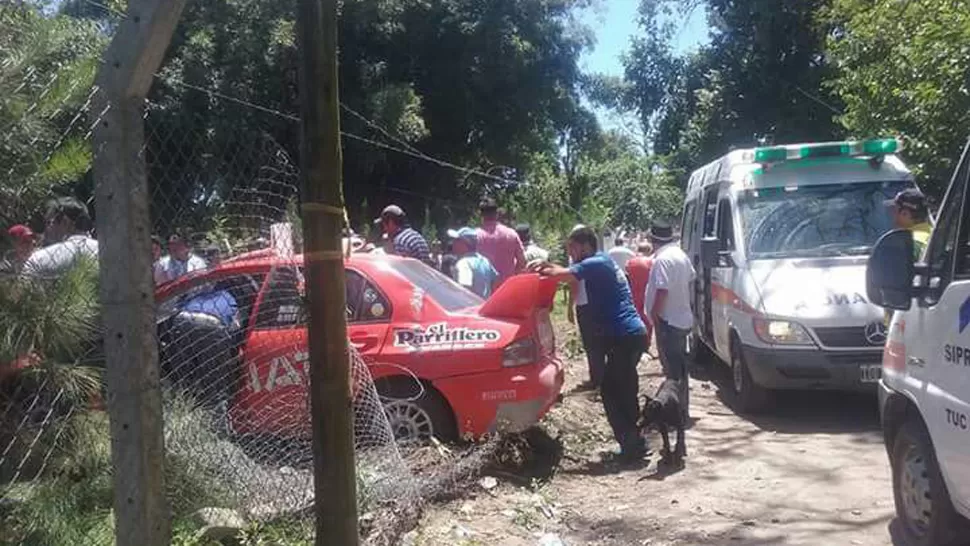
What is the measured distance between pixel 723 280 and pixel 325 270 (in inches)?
268

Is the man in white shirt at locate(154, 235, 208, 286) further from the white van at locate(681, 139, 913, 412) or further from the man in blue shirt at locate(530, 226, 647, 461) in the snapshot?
the white van at locate(681, 139, 913, 412)

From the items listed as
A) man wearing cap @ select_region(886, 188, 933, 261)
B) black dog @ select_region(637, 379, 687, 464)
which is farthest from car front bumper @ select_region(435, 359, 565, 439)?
man wearing cap @ select_region(886, 188, 933, 261)

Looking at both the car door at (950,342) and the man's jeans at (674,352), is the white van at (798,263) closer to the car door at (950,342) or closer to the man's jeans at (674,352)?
the man's jeans at (674,352)

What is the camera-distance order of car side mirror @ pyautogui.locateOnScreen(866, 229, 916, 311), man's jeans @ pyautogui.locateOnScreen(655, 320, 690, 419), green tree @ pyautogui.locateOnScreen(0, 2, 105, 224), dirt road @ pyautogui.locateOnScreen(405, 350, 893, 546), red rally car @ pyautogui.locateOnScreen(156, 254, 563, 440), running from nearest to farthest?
1. green tree @ pyautogui.locateOnScreen(0, 2, 105, 224)
2. car side mirror @ pyautogui.locateOnScreen(866, 229, 916, 311)
3. red rally car @ pyautogui.locateOnScreen(156, 254, 563, 440)
4. dirt road @ pyautogui.locateOnScreen(405, 350, 893, 546)
5. man's jeans @ pyautogui.locateOnScreen(655, 320, 690, 419)

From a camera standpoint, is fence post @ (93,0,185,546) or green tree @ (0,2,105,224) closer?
fence post @ (93,0,185,546)

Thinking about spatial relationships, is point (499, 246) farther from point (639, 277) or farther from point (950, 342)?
point (950, 342)

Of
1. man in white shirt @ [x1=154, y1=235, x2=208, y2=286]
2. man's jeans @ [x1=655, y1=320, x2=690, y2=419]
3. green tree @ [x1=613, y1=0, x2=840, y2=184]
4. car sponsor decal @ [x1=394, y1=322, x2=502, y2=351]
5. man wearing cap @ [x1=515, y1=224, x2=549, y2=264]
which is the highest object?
green tree @ [x1=613, y1=0, x2=840, y2=184]

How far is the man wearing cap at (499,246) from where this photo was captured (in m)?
10.9

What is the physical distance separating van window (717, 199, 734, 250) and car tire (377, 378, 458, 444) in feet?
13.3

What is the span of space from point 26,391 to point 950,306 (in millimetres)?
3709

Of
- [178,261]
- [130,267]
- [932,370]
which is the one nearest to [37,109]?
[130,267]

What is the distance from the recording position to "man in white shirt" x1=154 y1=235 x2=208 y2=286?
4.76 meters

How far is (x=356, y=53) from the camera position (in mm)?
21672

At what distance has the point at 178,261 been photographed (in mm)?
5301
